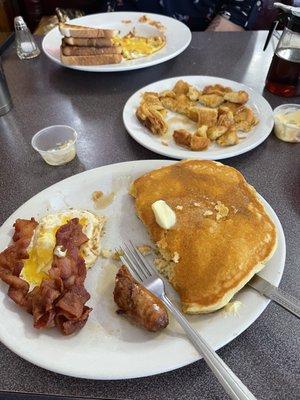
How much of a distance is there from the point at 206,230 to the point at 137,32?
1670 millimetres

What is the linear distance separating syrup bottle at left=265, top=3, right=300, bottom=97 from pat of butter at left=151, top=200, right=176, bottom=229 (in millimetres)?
965

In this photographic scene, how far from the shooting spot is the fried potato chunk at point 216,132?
1327 mm

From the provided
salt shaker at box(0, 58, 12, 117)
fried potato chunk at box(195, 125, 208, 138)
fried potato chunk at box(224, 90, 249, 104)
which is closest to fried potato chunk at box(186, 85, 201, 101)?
fried potato chunk at box(224, 90, 249, 104)

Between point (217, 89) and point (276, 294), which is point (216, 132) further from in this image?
point (276, 294)

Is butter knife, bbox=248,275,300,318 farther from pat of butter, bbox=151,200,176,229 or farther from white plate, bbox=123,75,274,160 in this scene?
white plate, bbox=123,75,274,160

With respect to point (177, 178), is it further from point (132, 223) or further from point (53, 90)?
point (53, 90)

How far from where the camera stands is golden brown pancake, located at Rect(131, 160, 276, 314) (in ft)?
2.73

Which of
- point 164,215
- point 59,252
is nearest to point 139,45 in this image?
point 164,215

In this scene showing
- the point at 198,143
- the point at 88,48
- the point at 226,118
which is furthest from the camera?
the point at 88,48

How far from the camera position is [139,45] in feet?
6.42

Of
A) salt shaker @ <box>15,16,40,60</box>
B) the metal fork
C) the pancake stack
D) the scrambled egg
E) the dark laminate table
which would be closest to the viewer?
the metal fork

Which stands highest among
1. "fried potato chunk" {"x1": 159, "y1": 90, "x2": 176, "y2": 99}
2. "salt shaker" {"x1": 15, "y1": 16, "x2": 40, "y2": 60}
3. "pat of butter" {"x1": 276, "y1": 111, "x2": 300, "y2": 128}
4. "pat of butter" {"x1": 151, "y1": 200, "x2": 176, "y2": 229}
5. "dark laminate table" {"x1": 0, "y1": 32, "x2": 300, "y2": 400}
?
"salt shaker" {"x1": 15, "y1": 16, "x2": 40, "y2": 60}

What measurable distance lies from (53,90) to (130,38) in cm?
59

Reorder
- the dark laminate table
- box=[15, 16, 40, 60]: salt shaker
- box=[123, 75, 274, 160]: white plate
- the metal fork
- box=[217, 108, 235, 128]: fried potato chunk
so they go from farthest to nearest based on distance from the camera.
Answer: box=[15, 16, 40, 60]: salt shaker → box=[217, 108, 235, 128]: fried potato chunk → box=[123, 75, 274, 160]: white plate → the dark laminate table → the metal fork
